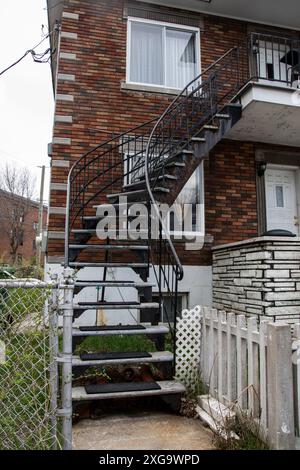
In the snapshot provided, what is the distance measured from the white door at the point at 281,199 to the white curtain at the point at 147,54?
3.19 meters

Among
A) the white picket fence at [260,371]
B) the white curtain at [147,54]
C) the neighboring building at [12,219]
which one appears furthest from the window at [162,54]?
the neighboring building at [12,219]

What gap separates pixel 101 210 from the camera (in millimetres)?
5730

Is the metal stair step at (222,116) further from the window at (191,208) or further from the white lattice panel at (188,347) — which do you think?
the white lattice panel at (188,347)

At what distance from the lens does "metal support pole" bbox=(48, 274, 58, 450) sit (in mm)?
2520

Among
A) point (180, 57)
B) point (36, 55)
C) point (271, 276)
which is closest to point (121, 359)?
point (271, 276)

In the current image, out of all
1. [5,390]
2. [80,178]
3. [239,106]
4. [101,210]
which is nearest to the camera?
[5,390]

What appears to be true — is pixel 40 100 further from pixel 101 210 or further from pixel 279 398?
pixel 279 398

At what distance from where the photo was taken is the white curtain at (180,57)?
7754 millimetres

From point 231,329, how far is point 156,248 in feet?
10.3

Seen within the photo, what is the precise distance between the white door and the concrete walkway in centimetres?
530

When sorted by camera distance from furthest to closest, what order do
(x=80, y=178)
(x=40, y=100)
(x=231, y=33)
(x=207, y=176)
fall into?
(x=40, y=100) < (x=231, y=33) < (x=207, y=176) < (x=80, y=178)

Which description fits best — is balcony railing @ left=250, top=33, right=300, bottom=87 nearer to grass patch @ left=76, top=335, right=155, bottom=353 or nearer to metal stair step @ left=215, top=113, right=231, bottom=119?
metal stair step @ left=215, top=113, right=231, bottom=119
